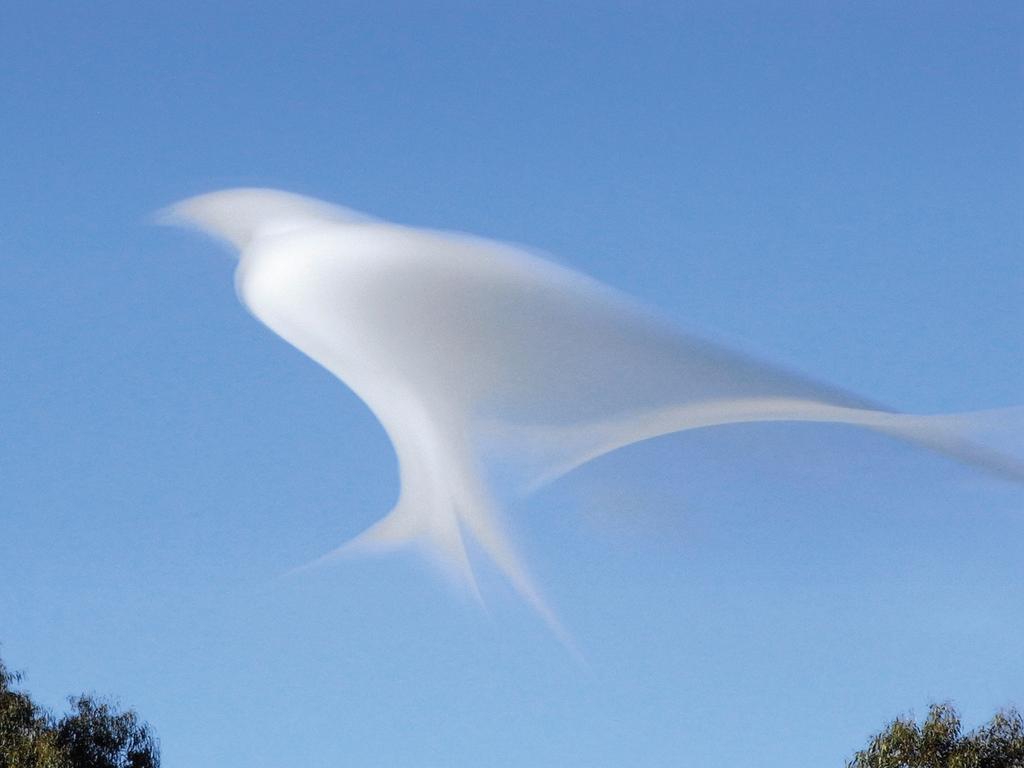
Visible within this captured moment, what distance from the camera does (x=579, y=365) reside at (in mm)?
54531

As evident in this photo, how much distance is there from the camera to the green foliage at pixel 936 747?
46812 millimetres

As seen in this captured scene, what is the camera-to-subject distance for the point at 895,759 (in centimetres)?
4688

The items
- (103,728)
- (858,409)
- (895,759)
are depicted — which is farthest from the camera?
(103,728)

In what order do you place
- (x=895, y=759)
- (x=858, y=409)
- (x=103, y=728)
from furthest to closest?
(x=103, y=728)
(x=858, y=409)
(x=895, y=759)

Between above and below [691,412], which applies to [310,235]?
above

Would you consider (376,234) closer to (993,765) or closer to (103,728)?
(103,728)

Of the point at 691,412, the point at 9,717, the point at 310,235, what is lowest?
the point at 9,717

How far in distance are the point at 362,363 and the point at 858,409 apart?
1710 centimetres

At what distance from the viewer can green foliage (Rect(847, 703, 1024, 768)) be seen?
4681 centimetres

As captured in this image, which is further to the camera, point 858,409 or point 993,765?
point 858,409

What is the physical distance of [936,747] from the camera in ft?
A: 154

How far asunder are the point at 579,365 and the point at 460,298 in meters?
5.07

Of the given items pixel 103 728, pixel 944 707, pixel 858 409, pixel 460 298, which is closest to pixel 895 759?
pixel 944 707

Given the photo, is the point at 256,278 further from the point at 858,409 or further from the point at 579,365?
the point at 858,409
